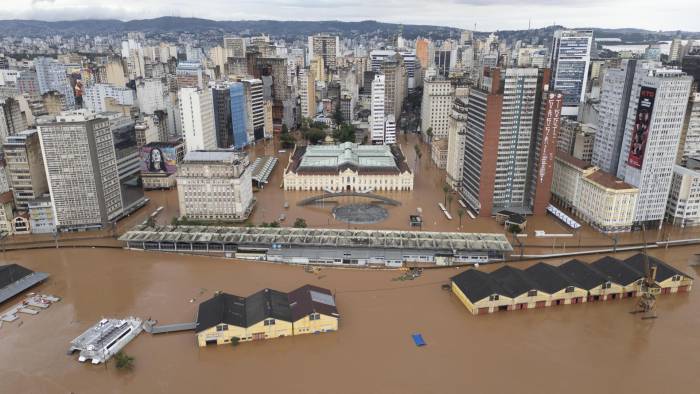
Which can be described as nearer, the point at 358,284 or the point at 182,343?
the point at 182,343

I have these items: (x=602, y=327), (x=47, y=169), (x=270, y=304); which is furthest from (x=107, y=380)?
(x=602, y=327)

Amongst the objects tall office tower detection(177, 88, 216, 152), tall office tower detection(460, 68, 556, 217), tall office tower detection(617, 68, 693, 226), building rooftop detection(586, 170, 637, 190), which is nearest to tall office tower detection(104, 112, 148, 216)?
tall office tower detection(177, 88, 216, 152)

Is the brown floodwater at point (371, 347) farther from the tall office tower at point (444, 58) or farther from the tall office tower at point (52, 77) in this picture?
the tall office tower at point (444, 58)

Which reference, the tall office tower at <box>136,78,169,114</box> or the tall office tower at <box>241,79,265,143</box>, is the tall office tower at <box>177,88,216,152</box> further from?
the tall office tower at <box>136,78,169,114</box>

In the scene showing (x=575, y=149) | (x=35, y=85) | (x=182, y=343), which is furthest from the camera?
(x=35, y=85)

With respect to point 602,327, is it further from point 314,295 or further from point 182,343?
point 182,343

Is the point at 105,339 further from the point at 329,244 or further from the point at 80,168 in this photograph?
the point at 80,168

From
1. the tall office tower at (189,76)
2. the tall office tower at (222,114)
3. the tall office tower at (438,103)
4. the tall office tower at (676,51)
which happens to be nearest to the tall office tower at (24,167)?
the tall office tower at (222,114)

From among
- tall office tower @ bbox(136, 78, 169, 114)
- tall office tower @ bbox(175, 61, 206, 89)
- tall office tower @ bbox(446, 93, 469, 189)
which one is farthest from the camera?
tall office tower @ bbox(175, 61, 206, 89)
